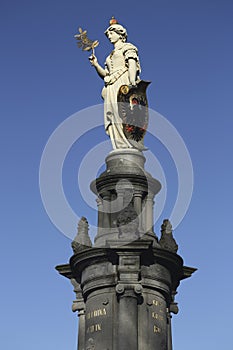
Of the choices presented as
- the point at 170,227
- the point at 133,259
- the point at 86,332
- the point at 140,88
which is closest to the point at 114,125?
the point at 140,88

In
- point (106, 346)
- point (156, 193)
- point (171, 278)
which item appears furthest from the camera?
point (156, 193)

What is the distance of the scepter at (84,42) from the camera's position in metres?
33.0

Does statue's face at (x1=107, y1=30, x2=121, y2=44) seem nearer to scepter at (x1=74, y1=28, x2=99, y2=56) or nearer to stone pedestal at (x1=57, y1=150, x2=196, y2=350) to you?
scepter at (x1=74, y1=28, x2=99, y2=56)

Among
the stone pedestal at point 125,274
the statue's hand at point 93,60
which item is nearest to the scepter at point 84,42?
the statue's hand at point 93,60

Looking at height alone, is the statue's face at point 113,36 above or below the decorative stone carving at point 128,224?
above

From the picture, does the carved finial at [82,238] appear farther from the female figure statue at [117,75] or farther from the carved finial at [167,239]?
the female figure statue at [117,75]

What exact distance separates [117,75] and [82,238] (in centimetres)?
765

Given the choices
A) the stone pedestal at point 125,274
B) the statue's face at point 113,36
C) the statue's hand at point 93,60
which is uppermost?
the statue's face at point 113,36

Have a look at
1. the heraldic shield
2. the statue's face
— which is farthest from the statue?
the statue's face

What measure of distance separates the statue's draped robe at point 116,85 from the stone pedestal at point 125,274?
2.11 m

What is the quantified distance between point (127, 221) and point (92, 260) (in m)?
1.97

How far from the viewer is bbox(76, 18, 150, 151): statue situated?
31.4 meters

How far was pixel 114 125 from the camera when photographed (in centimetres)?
3148

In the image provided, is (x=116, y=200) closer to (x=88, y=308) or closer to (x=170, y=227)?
(x=170, y=227)
